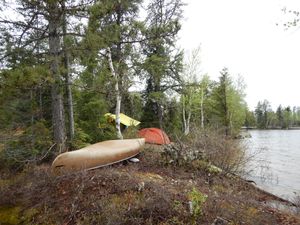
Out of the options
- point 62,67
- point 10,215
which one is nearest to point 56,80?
point 62,67

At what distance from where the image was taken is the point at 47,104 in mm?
9984

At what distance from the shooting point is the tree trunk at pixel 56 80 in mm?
6934

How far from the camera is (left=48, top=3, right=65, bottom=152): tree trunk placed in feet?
22.7

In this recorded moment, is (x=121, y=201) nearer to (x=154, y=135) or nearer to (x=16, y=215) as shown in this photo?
(x=16, y=215)

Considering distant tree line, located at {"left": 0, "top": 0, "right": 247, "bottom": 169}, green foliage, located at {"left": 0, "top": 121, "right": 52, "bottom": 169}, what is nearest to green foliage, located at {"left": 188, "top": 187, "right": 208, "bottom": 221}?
distant tree line, located at {"left": 0, "top": 0, "right": 247, "bottom": 169}

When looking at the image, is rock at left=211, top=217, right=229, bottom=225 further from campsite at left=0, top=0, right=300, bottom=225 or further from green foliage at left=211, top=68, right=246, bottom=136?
green foliage at left=211, top=68, right=246, bottom=136

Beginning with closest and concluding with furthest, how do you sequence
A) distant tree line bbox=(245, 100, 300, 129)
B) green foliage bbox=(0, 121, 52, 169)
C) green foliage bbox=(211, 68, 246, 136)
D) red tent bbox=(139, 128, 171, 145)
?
green foliage bbox=(0, 121, 52, 169) → red tent bbox=(139, 128, 171, 145) → green foliage bbox=(211, 68, 246, 136) → distant tree line bbox=(245, 100, 300, 129)

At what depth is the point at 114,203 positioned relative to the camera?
14.7 ft

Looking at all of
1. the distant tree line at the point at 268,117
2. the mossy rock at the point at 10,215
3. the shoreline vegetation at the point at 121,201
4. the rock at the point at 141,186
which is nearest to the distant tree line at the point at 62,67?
the shoreline vegetation at the point at 121,201

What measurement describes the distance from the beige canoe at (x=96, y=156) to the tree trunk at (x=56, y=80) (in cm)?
121

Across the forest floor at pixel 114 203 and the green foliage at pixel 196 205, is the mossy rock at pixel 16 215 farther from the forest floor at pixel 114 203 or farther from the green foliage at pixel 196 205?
the green foliage at pixel 196 205

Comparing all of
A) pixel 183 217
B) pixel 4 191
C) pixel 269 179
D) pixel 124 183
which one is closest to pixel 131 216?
pixel 183 217

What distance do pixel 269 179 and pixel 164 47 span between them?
1172cm

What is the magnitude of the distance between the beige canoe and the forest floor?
1.10ft
